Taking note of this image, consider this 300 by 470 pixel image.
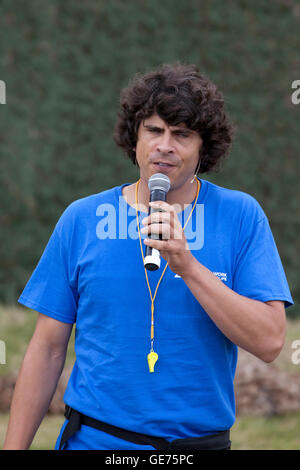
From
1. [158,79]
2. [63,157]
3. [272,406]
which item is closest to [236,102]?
[63,157]

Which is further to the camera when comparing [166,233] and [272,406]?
[272,406]

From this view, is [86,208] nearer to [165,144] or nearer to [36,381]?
[165,144]

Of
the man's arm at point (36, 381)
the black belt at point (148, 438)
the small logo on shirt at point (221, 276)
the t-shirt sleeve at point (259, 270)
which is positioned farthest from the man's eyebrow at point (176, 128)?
the black belt at point (148, 438)

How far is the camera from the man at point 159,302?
1.98 metres

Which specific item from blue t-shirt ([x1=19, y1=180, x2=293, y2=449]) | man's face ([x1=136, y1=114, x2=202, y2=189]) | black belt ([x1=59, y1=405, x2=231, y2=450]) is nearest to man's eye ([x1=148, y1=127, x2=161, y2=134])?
man's face ([x1=136, y1=114, x2=202, y2=189])

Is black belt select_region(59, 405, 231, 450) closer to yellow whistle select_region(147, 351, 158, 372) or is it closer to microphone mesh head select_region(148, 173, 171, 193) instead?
yellow whistle select_region(147, 351, 158, 372)

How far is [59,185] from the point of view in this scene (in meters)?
5.93

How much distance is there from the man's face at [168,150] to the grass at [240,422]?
2492 mm

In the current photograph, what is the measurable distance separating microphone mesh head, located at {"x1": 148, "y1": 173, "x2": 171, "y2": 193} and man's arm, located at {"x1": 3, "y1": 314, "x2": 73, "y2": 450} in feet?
1.87

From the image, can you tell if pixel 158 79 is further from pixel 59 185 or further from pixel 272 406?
pixel 59 185

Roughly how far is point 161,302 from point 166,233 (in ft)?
1.06

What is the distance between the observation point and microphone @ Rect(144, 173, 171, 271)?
70.1 inches

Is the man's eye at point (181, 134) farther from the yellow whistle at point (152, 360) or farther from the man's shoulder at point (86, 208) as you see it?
the yellow whistle at point (152, 360)

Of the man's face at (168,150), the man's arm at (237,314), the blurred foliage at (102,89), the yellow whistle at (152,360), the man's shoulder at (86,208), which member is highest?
the blurred foliage at (102,89)
